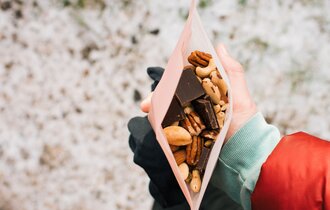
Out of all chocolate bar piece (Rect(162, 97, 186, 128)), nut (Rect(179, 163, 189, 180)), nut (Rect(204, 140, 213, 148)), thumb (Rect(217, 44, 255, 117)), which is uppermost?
chocolate bar piece (Rect(162, 97, 186, 128))

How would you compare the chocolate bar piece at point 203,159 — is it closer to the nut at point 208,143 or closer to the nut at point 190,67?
the nut at point 208,143

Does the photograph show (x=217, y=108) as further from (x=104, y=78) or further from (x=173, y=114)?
(x=104, y=78)

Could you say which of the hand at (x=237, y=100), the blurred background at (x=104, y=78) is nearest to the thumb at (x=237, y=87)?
the hand at (x=237, y=100)

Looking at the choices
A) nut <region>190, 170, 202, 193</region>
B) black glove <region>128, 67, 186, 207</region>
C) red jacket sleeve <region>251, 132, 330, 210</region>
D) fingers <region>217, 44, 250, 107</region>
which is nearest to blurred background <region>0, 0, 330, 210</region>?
black glove <region>128, 67, 186, 207</region>

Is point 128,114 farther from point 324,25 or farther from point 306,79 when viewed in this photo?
point 324,25

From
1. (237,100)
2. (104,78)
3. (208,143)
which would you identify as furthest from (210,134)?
(104,78)

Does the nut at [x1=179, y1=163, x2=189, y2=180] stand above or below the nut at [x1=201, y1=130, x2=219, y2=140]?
below

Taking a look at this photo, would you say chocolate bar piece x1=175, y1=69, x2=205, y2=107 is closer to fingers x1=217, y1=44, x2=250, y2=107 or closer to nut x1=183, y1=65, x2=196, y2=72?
nut x1=183, y1=65, x2=196, y2=72
